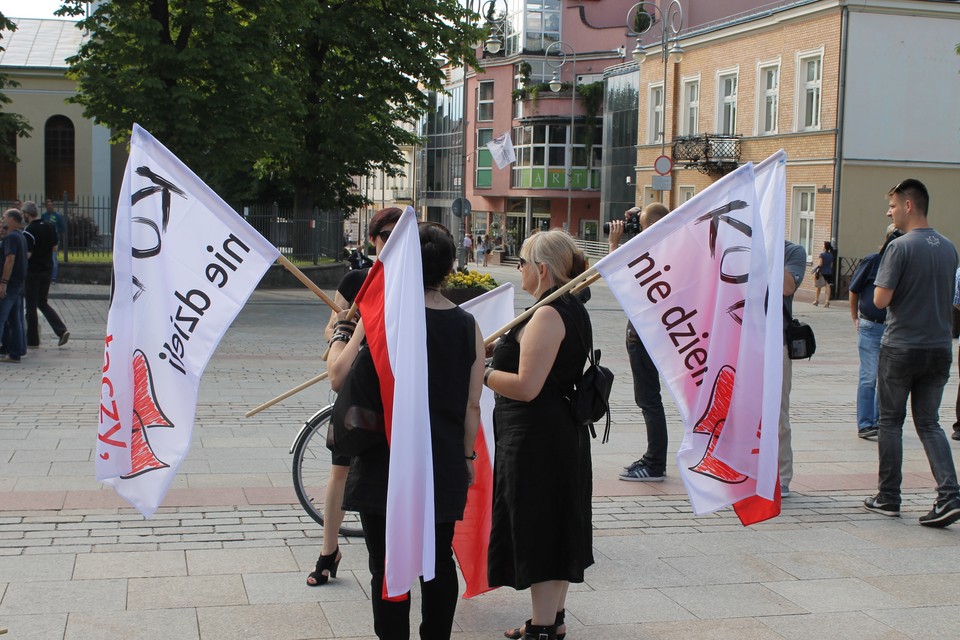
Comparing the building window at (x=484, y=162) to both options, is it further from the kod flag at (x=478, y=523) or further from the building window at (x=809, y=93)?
the kod flag at (x=478, y=523)

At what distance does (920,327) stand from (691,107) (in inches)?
1415

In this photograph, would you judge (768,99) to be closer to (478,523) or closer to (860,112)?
(860,112)

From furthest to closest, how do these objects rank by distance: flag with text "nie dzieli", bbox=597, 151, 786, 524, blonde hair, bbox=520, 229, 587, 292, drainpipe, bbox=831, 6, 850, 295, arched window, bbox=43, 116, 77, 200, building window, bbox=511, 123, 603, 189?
building window, bbox=511, 123, 603, 189, arched window, bbox=43, 116, 77, 200, drainpipe, bbox=831, 6, 850, 295, flag with text "nie dzieli", bbox=597, 151, 786, 524, blonde hair, bbox=520, 229, 587, 292

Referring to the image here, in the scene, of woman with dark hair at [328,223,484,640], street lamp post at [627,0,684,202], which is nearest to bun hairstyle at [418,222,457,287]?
woman with dark hair at [328,223,484,640]

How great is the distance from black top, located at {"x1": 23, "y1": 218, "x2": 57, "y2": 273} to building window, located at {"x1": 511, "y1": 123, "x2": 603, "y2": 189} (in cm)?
4911

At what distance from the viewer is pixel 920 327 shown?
22.2ft

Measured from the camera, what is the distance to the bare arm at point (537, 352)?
4453 millimetres

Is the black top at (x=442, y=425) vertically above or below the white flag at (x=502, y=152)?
below

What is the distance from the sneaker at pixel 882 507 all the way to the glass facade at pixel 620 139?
4072 centimetres

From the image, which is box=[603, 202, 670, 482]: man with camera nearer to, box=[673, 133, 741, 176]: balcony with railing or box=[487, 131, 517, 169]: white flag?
box=[673, 133, 741, 176]: balcony with railing

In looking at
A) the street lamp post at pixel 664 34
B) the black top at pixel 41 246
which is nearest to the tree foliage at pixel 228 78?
the street lamp post at pixel 664 34

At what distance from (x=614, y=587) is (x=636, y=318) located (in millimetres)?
1463

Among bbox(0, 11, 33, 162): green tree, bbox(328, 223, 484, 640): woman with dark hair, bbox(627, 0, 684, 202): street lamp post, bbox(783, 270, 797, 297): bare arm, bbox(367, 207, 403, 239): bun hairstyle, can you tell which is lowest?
bbox(328, 223, 484, 640): woman with dark hair

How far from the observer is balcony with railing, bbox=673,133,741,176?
1487 inches
